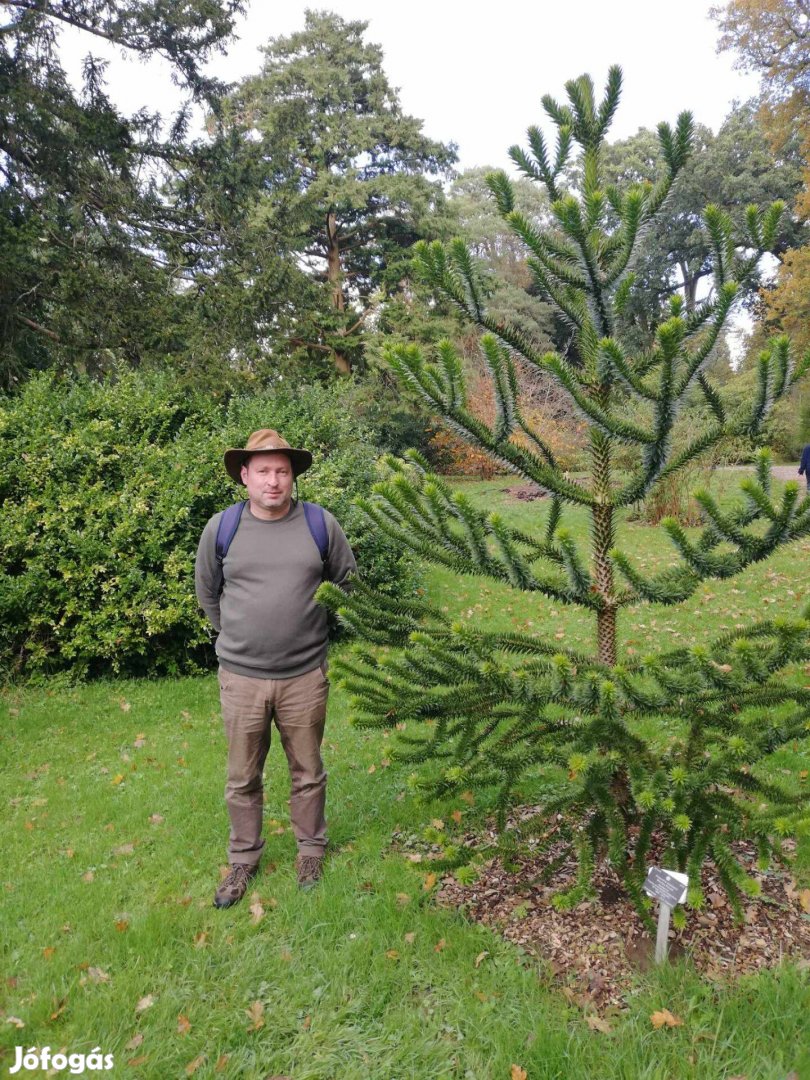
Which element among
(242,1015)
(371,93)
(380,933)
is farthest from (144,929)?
(371,93)

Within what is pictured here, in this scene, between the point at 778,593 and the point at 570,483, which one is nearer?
the point at 570,483

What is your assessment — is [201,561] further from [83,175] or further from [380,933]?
[83,175]

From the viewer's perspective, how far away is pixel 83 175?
11.3 meters

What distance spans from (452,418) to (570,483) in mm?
673

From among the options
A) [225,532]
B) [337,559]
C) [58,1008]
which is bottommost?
[58,1008]

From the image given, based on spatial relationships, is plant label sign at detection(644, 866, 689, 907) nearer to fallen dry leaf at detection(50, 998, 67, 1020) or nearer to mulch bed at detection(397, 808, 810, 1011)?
mulch bed at detection(397, 808, 810, 1011)

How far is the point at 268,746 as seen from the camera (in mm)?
3791

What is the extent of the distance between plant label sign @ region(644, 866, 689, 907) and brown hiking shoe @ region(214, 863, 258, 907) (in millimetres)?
2182

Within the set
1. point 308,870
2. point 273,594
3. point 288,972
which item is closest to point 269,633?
point 273,594

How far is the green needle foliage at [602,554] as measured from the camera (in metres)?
2.44

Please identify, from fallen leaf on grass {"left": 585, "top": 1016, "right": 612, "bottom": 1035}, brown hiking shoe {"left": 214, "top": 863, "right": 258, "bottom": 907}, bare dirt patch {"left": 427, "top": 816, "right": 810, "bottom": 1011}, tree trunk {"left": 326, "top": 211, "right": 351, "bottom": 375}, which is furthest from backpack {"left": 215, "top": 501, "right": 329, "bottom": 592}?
tree trunk {"left": 326, "top": 211, "right": 351, "bottom": 375}

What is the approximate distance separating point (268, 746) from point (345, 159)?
27.7m

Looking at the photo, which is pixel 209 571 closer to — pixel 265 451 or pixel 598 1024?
pixel 265 451

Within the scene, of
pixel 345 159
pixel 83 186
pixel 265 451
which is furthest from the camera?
pixel 345 159
